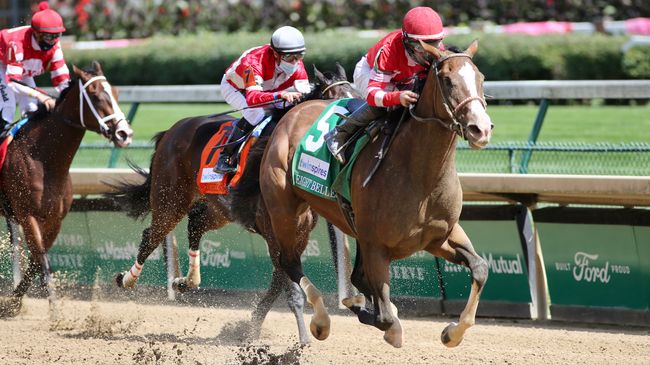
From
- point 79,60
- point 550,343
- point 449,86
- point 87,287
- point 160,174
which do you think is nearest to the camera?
point 449,86

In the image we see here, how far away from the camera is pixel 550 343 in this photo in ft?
24.4

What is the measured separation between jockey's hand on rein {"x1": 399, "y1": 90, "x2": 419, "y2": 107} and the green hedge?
8.72 metres

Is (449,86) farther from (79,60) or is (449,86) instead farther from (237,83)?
(79,60)

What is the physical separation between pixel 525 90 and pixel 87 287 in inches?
182

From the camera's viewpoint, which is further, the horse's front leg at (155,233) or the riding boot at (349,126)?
the horse's front leg at (155,233)

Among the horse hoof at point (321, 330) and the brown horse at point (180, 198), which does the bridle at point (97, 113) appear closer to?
the brown horse at point (180, 198)

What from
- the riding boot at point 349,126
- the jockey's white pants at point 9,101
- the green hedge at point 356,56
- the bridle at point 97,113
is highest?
the riding boot at point 349,126

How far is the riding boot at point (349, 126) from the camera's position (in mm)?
6207

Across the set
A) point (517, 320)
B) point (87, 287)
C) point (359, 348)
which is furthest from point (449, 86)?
point (87, 287)

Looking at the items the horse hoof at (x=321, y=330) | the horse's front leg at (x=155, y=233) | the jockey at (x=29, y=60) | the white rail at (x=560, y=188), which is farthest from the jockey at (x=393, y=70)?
the jockey at (x=29, y=60)

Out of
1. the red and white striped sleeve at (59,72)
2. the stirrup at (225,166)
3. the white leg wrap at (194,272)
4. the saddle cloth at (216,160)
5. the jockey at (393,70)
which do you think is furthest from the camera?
the red and white striped sleeve at (59,72)

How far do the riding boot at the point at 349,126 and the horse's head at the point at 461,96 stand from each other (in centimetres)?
65

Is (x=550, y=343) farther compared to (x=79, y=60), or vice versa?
(x=79, y=60)

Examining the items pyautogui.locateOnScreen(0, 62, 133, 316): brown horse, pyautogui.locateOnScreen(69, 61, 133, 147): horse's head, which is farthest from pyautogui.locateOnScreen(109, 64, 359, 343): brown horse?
pyautogui.locateOnScreen(0, 62, 133, 316): brown horse
